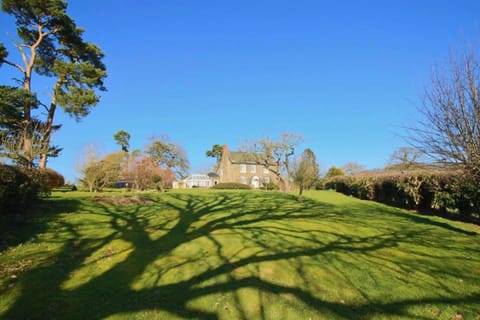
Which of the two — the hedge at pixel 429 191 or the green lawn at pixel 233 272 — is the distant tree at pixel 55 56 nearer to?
the green lawn at pixel 233 272

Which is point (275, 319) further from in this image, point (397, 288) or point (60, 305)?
point (60, 305)

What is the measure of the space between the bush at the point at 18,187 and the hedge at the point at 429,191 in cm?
1373

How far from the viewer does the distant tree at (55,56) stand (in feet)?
54.5

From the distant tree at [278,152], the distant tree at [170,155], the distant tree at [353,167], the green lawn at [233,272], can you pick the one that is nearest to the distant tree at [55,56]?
the green lawn at [233,272]

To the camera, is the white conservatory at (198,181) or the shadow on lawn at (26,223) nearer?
the shadow on lawn at (26,223)

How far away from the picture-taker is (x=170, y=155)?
48.6m

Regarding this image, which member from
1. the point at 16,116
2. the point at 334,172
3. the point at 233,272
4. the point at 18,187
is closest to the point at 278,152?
the point at 334,172

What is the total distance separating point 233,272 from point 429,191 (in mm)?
13094

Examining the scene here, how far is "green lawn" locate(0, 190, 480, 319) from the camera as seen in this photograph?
10.9 feet

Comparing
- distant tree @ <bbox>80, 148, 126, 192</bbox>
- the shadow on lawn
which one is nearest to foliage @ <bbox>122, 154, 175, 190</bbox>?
distant tree @ <bbox>80, 148, 126, 192</bbox>

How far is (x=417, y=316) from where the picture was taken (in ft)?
10.5


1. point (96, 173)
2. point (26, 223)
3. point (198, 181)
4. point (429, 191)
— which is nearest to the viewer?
point (26, 223)

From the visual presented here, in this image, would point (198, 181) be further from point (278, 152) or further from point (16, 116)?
point (16, 116)

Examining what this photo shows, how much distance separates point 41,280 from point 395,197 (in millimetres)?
18042
